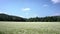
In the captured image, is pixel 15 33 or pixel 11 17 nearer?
pixel 15 33

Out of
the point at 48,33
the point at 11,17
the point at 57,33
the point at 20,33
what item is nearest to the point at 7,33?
the point at 20,33

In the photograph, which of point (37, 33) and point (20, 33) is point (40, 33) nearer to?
point (37, 33)

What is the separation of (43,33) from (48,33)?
26cm

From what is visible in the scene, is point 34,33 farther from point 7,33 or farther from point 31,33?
point 7,33

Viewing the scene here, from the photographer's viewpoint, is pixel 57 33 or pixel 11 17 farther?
pixel 11 17

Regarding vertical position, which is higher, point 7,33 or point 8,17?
point 8,17

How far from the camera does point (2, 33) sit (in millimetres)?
4953

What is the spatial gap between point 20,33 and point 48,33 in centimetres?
122

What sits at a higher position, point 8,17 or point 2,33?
point 8,17

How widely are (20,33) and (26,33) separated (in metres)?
0.25

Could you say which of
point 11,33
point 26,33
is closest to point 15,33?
point 11,33

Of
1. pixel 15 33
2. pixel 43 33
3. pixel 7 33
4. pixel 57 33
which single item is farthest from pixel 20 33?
pixel 57 33

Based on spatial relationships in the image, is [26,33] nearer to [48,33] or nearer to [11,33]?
[11,33]

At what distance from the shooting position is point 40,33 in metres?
4.78
